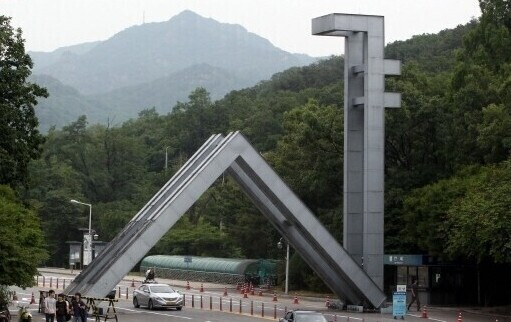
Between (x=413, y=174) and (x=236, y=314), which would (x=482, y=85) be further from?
(x=236, y=314)

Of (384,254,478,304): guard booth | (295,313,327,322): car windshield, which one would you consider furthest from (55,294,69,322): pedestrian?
(384,254,478,304): guard booth

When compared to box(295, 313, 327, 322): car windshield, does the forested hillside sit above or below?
above

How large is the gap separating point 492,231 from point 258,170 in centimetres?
1095

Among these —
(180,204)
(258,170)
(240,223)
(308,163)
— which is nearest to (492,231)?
(258,170)

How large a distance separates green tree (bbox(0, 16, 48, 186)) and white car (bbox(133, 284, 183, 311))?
26.7 ft

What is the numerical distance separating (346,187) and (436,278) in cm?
888

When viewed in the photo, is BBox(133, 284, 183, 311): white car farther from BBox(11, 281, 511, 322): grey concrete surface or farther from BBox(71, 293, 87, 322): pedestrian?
BBox(71, 293, 87, 322): pedestrian

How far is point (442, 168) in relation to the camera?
6431 centimetres

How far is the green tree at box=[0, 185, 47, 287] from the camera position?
39.9 metres

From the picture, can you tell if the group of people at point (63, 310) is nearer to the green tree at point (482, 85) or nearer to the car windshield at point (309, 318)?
the car windshield at point (309, 318)

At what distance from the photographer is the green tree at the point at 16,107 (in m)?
48.8

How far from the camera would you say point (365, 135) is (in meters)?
50.5

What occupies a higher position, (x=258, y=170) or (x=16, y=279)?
(x=258, y=170)

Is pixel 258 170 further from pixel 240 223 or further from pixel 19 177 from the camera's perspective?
pixel 240 223
